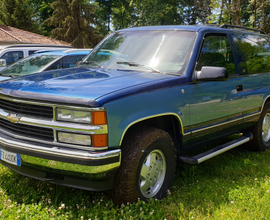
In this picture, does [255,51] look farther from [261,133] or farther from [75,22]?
[75,22]

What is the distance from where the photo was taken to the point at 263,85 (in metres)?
5.02

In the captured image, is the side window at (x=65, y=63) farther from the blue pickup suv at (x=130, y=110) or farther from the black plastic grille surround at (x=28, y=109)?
the black plastic grille surround at (x=28, y=109)

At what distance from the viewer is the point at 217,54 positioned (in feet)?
13.9

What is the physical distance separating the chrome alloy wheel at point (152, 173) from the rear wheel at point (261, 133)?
2.46 m

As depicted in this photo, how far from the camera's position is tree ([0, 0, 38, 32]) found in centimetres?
3178

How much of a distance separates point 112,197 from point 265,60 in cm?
373

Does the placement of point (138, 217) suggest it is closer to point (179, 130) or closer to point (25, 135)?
point (179, 130)

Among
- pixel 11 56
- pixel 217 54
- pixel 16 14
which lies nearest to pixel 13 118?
pixel 217 54

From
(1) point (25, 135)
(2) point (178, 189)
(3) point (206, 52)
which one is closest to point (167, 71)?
(3) point (206, 52)

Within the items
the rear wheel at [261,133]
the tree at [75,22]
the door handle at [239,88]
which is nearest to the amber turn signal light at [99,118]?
the door handle at [239,88]

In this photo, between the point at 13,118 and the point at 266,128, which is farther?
the point at 266,128

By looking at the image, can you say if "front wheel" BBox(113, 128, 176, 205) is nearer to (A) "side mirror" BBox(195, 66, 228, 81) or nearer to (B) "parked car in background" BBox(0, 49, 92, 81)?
(A) "side mirror" BBox(195, 66, 228, 81)

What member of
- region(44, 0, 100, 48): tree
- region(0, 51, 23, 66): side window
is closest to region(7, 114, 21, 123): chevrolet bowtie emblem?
region(0, 51, 23, 66): side window

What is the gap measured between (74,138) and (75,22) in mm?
33352
